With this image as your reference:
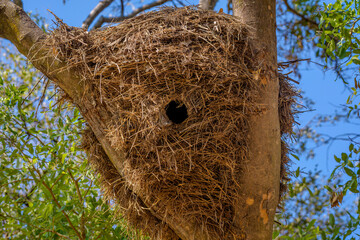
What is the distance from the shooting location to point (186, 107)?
274cm

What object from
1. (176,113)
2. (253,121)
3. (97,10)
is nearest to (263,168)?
(253,121)

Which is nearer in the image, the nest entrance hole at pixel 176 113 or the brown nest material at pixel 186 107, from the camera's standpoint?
the brown nest material at pixel 186 107

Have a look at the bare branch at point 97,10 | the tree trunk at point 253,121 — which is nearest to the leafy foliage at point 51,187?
the tree trunk at point 253,121

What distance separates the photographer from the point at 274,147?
2.81 metres

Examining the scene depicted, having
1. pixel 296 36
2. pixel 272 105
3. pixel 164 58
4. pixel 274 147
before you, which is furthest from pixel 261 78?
pixel 296 36

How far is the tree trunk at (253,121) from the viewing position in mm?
2713

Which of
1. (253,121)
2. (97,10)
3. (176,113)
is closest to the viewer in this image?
(253,121)

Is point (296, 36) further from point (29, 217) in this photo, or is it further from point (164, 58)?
point (29, 217)

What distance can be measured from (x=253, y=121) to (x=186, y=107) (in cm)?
46

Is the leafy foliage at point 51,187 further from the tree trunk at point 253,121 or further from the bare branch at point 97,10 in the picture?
the bare branch at point 97,10

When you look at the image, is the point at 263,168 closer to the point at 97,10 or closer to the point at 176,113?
the point at 176,113

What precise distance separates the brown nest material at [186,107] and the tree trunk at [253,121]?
0.06 metres

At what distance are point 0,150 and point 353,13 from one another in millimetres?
3368

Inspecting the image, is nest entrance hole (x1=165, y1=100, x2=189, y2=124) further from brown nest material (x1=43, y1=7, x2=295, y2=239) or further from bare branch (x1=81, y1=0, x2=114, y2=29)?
bare branch (x1=81, y1=0, x2=114, y2=29)
